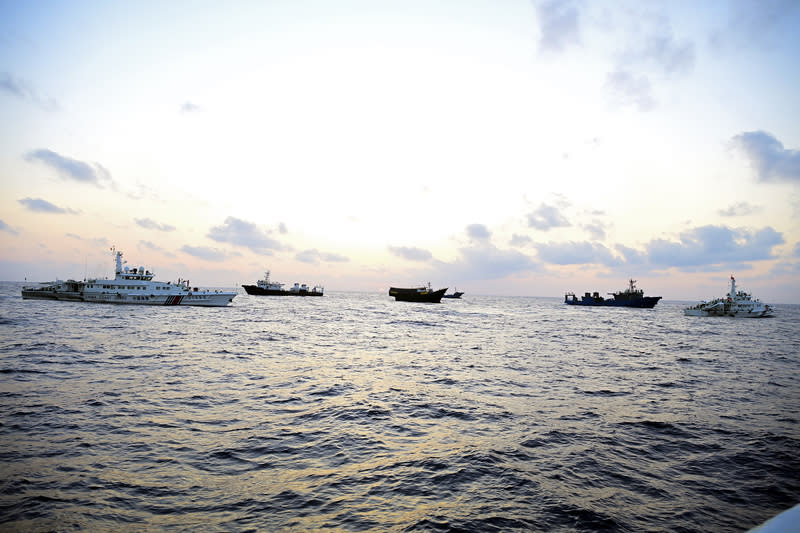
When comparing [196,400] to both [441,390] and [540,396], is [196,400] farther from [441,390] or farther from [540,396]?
[540,396]

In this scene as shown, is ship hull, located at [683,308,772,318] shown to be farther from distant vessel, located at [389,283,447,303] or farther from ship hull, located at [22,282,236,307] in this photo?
ship hull, located at [22,282,236,307]

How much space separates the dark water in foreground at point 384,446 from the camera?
24.7ft

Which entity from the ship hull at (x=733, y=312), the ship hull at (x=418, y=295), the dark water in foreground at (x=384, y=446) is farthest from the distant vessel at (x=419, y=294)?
the dark water in foreground at (x=384, y=446)

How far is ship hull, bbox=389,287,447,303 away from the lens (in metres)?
136

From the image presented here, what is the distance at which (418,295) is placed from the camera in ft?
470

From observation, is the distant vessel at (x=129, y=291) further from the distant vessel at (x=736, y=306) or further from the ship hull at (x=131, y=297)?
the distant vessel at (x=736, y=306)

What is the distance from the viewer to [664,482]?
9289 millimetres

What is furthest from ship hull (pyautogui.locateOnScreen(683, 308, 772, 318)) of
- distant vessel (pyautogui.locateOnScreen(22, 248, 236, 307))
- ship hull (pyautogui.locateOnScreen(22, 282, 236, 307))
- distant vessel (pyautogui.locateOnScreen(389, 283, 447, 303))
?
distant vessel (pyautogui.locateOnScreen(22, 248, 236, 307))

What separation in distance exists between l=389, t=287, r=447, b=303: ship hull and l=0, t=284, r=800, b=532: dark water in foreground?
11193 centimetres

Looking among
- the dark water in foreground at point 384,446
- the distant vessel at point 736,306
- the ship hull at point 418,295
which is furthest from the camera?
the ship hull at point 418,295

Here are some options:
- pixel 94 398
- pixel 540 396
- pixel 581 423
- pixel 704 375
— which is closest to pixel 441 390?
pixel 540 396

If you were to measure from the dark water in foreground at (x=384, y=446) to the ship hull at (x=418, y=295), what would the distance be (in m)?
112

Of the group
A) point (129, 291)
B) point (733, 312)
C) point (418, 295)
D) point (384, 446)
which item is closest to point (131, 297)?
point (129, 291)

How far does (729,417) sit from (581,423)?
6.27 meters
